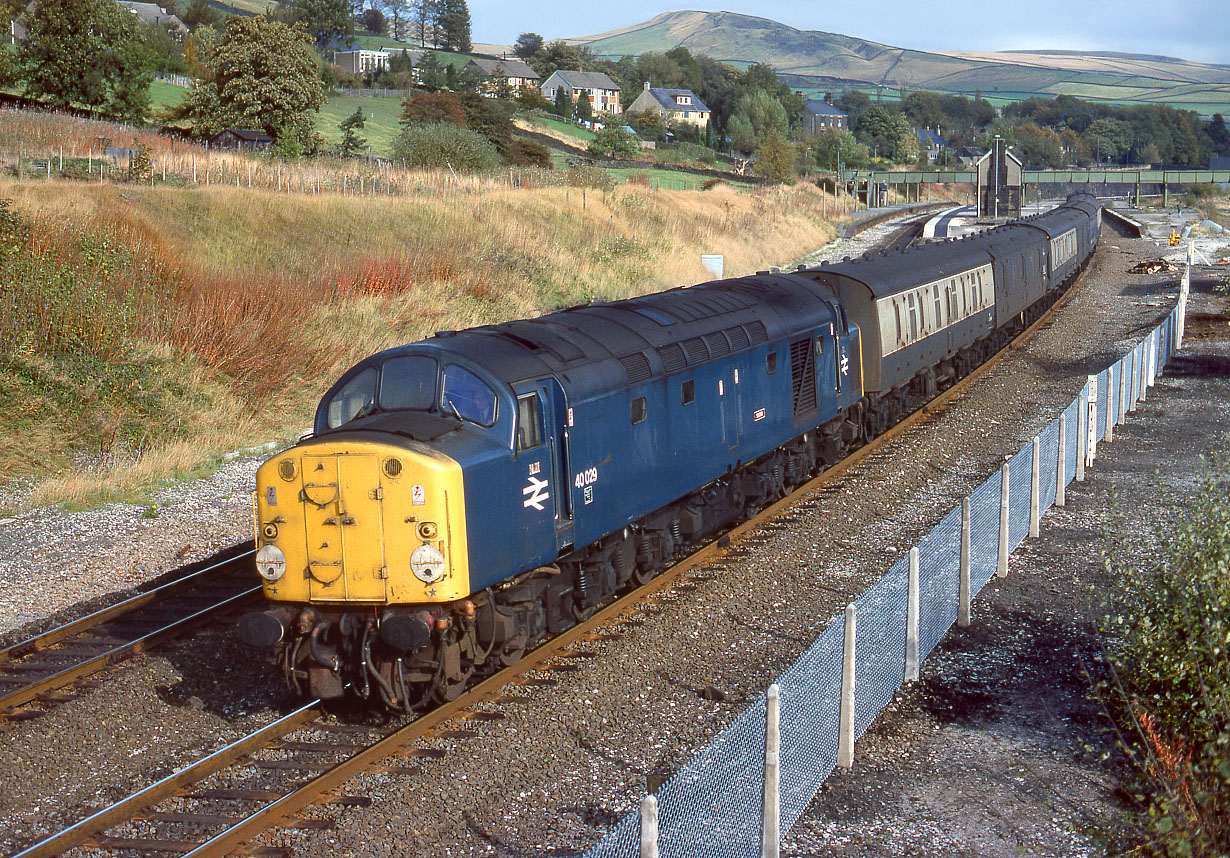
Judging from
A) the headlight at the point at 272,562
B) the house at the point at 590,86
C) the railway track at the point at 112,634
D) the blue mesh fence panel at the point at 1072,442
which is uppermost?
the house at the point at 590,86

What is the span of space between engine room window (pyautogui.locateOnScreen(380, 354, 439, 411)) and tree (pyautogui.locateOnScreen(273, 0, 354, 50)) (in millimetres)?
175933

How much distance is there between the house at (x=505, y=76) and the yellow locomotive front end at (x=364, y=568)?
12921 centimetres

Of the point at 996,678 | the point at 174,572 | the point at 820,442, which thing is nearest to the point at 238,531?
the point at 174,572

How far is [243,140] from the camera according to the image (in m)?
62.5

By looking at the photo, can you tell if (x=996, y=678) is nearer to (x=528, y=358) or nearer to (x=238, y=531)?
(x=528, y=358)

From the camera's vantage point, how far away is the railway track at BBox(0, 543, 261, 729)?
37.2 ft

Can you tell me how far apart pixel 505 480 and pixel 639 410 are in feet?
9.54

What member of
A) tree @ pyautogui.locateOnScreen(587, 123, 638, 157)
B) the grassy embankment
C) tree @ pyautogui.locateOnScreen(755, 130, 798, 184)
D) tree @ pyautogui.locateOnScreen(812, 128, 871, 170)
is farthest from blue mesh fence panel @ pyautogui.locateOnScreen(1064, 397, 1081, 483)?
tree @ pyautogui.locateOnScreen(812, 128, 871, 170)

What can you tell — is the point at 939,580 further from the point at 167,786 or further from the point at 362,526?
the point at 167,786

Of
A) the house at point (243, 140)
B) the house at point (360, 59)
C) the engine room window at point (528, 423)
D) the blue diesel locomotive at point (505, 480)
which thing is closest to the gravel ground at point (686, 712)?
the blue diesel locomotive at point (505, 480)

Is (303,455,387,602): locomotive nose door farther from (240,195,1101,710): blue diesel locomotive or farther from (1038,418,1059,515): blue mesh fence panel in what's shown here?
(1038,418,1059,515): blue mesh fence panel

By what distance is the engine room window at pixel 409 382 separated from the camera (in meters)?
11.0

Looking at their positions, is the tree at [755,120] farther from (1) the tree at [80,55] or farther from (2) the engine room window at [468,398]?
(2) the engine room window at [468,398]

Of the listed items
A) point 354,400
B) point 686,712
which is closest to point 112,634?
point 354,400
